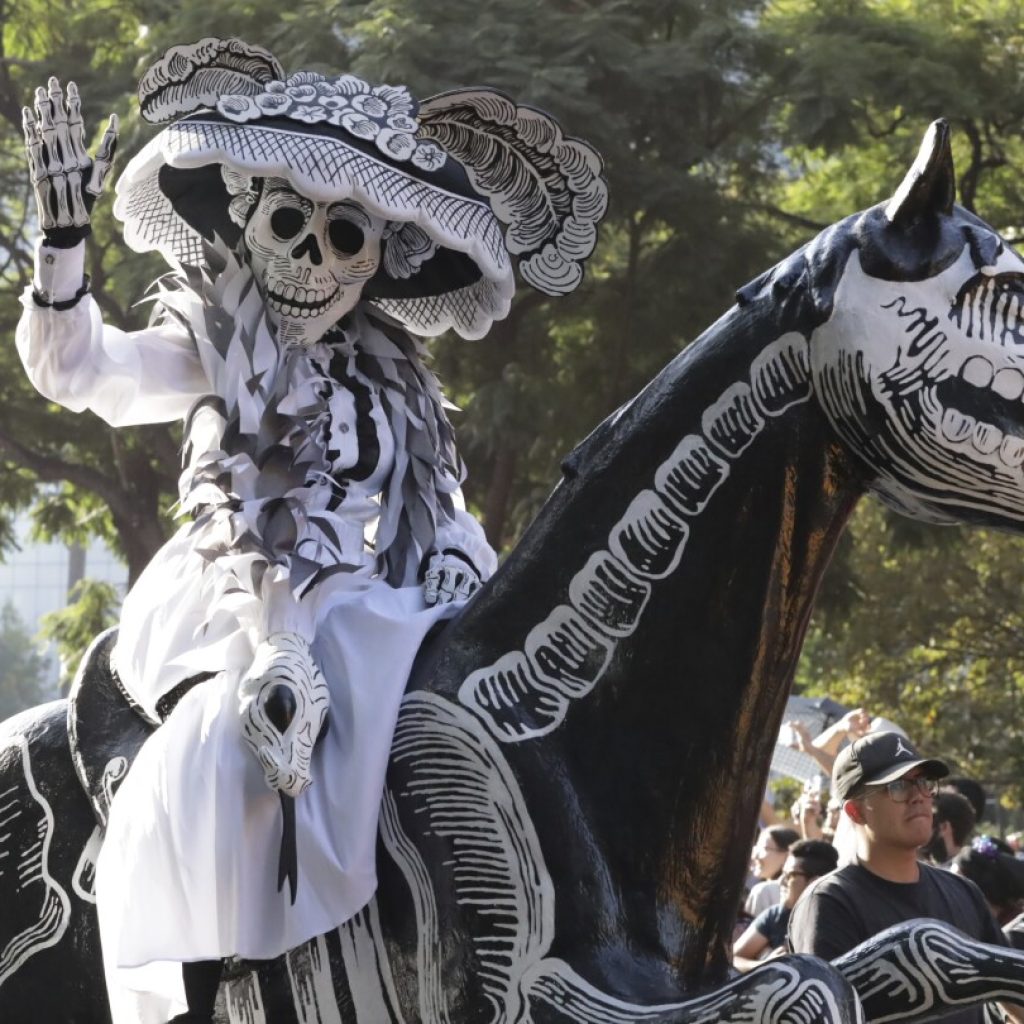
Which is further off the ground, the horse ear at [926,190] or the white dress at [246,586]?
the horse ear at [926,190]

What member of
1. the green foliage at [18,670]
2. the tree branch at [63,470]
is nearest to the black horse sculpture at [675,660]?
the tree branch at [63,470]

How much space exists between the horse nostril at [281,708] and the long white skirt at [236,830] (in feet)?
0.41

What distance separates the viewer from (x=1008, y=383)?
3.47 metres

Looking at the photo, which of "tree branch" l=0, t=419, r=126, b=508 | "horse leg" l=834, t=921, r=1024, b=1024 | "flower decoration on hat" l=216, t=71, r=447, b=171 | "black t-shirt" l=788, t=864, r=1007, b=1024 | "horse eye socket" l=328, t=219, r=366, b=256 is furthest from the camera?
"tree branch" l=0, t=419, r=126, b=508

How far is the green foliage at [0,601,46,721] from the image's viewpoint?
80.9m

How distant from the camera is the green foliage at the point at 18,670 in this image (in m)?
80.9

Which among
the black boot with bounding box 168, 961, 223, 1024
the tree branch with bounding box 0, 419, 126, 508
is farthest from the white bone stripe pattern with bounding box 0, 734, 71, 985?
the tree branch with bounding box 0, 419, 126, 508

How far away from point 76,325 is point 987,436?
1.81 metres

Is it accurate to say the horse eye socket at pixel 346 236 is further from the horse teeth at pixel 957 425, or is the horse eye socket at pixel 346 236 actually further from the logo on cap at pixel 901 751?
the logo on cap at pixel 901 751

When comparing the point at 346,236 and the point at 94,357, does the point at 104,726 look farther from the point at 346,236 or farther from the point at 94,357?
the point at 346,236

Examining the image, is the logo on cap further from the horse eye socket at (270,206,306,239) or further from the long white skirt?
the horse eye socket at (270,206,306,239)

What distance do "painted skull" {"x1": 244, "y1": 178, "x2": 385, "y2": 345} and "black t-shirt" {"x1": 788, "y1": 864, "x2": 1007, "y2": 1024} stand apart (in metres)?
2.13

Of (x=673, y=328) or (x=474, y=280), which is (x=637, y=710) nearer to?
(x=474, y=280)

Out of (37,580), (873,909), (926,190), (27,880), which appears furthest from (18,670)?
(926,190)
